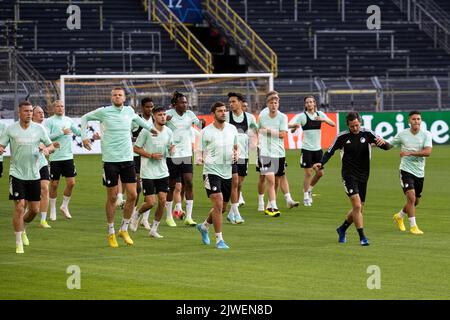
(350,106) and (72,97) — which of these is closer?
(72,97)

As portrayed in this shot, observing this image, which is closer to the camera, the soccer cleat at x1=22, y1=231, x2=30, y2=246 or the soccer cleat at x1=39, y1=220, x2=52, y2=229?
the soccer cleat at x1=22, y1=231, x2=30, y2=246

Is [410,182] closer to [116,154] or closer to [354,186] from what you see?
[354,186]

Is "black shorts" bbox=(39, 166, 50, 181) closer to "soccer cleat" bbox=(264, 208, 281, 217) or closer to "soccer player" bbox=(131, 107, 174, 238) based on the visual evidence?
"soccer player" bbox=(131, 107, 174, 238)

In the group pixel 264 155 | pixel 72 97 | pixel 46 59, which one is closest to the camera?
pixel 264 155

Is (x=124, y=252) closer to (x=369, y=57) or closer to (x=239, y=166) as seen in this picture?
(x=239, y=166)

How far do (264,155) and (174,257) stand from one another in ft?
23.5

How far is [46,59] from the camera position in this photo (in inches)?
1988

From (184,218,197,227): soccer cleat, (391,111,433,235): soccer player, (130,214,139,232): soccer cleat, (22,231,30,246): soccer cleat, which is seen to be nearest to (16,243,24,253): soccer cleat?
(22,231,30,246): soccer cleat

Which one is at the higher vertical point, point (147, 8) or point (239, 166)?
point (147, 8)

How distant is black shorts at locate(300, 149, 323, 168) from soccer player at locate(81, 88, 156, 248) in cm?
781

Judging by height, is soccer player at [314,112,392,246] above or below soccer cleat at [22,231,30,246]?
above

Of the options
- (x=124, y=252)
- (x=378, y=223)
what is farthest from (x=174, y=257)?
(x=378, y=223)

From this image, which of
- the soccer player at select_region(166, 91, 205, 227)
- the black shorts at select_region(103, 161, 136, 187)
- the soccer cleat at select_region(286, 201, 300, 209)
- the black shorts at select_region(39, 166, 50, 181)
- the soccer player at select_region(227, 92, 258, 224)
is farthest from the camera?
the soccer cleat at select_region(286, 201, 300, 209)

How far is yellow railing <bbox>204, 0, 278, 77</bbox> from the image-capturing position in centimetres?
5356
